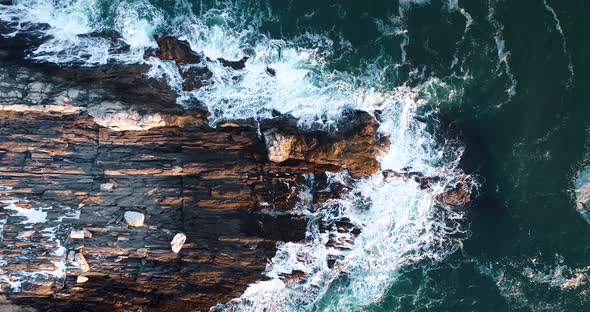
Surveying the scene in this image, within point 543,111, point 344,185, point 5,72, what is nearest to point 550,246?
point 543,111

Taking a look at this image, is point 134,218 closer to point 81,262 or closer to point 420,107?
point 81,262

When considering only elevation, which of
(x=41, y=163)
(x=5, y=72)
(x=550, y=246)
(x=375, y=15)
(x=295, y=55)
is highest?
(x=375, y=15)

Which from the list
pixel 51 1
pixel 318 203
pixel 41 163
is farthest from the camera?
pixel 51 1

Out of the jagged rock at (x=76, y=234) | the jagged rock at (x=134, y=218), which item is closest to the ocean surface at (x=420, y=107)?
the jagged rock at (x=134, y=218)

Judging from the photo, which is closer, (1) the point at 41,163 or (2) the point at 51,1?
(1) the point at 41,163

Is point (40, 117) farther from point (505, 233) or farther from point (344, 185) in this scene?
point (505, 233)

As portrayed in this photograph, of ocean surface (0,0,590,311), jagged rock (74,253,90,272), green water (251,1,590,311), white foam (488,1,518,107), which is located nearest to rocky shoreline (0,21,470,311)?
jagged rock (74,253,90,272)

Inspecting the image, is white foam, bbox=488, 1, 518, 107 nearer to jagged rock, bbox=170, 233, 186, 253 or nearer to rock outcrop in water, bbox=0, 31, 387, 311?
rock outcrop in water, bbox=0, 31, 387, 311
